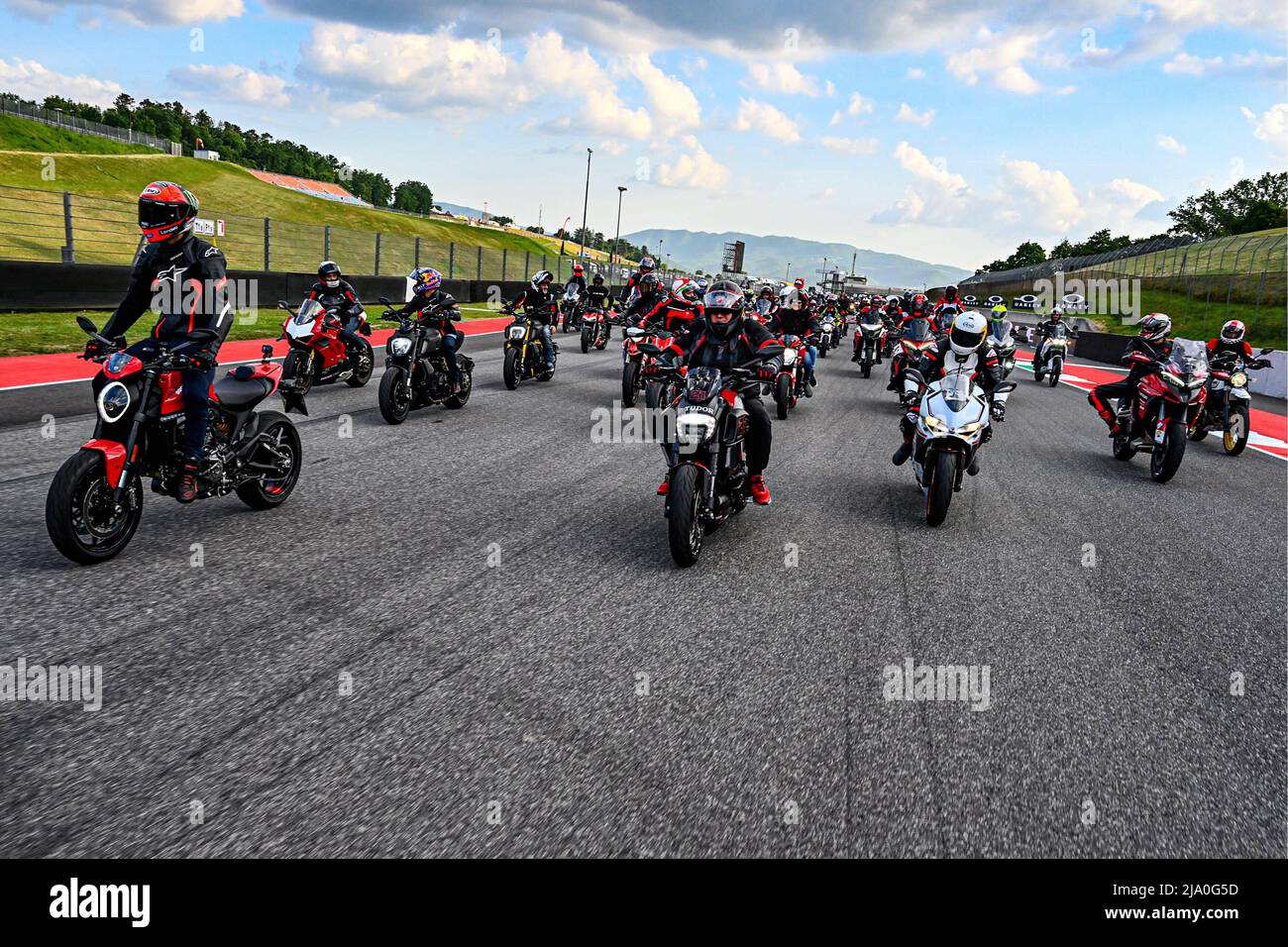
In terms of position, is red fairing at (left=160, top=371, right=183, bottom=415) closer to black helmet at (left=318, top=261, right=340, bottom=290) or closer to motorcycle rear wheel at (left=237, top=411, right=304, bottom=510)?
motorcycle rear wheel at (left=237, top=411, right=304, bottom=510)

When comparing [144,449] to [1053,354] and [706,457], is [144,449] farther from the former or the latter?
[1053,354]

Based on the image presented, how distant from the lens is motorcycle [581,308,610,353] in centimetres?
2080

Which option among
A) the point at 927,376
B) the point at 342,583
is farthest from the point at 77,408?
the point at 927,376

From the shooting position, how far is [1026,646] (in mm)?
4824

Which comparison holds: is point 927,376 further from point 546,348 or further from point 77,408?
point 77,408

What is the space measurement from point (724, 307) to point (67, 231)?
17169mm

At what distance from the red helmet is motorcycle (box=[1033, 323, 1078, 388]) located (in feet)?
69.9

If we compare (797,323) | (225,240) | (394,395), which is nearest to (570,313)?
(797,323)

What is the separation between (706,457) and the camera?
6.04 metres

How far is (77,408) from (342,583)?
20.2 ft

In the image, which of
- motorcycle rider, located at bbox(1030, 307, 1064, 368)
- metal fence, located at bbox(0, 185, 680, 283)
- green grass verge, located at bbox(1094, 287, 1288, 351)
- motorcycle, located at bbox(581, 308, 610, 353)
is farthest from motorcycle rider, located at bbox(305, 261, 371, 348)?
green grass verge, located at bbox(1094, 287, 1288, 351)

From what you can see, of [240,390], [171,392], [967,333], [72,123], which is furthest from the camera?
[72,123]
